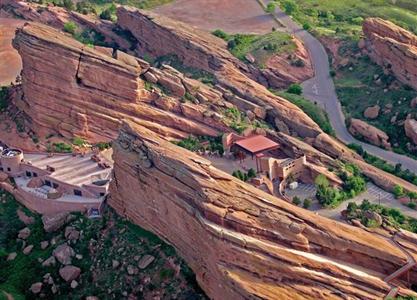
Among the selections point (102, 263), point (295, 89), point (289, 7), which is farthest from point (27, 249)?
point (289, 7)

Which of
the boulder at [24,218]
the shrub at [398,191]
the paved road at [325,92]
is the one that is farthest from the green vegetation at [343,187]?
the boulder at [24,218]

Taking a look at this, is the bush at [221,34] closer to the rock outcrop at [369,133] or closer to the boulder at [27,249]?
the rock outcrop at [369,133]

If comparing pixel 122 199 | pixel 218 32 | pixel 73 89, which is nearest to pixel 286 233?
pixel 122 199

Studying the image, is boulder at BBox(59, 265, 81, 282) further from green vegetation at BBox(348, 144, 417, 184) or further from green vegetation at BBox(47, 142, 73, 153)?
green vegetation at BBox(348, 144, 417, 184)

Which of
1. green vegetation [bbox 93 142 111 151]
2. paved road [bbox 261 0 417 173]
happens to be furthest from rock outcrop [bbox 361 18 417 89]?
green vegetation [bbox 93 142 111 151]

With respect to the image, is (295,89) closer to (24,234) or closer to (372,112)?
(372,112)

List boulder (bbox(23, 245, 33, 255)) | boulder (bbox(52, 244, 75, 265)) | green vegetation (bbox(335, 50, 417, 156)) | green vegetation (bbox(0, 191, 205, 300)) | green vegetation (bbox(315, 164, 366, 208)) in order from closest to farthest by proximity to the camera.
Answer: green vegetation (bbox(0, 191, 205, 300))
boulder (bbox(52, 244, 75, 265))
boulder (bbox(23, 245, 33, 255))
green vegetation (bbox(315, 164, 366, 208))
green vegetation (bbox(335, 50, 417, 156))
